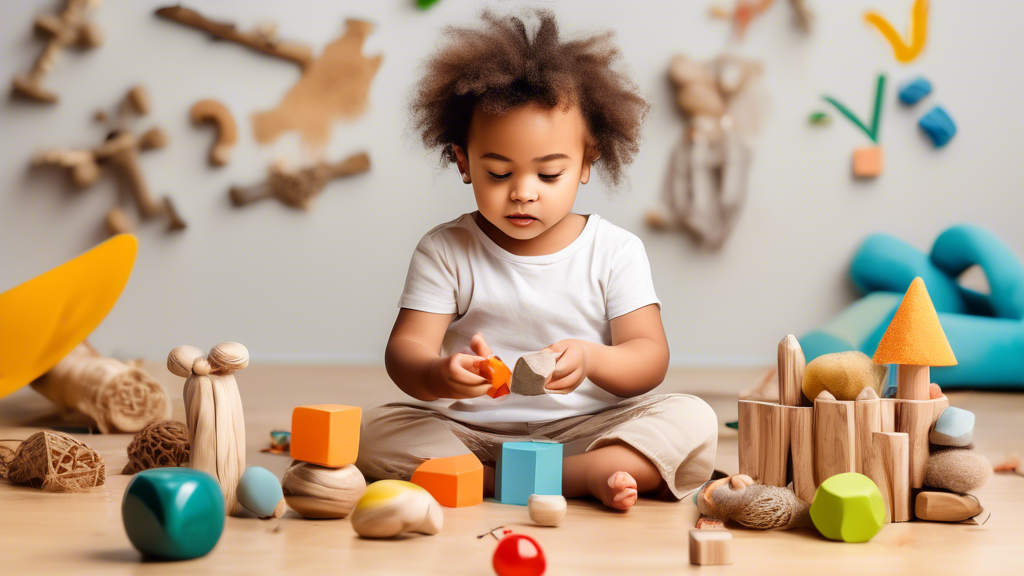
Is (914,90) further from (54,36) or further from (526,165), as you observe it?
(54,36)

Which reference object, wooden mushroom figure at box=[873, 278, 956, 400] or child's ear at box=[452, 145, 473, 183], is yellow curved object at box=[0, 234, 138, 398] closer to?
child's ear at box=[452, 145, 473, 183]

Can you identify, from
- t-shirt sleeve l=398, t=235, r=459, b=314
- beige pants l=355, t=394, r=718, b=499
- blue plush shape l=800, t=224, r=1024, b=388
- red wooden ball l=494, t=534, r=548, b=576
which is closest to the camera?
red wooden ball l=494, t=534, r=548, b=576

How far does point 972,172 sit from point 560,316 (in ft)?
7.25

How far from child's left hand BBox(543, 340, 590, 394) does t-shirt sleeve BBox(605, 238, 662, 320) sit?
0.48 feet

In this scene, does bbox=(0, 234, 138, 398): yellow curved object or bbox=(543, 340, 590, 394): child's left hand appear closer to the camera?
bbox=(543, 340, 590, 394): child's left hand

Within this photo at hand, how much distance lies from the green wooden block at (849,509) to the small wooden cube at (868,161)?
2.18 m

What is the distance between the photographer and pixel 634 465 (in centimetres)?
100

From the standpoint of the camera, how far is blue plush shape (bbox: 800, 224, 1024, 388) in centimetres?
218

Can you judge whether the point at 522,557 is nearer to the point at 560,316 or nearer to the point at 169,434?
the point at 560,316

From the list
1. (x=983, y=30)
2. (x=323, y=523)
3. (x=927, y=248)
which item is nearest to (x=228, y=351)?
(x=323, y=523)

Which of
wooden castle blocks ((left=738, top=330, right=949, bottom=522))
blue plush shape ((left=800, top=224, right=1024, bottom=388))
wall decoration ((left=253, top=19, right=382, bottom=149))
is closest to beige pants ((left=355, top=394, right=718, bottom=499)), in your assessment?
wooden castle blocks ((left=738, top=330, right=949, bottom=522))

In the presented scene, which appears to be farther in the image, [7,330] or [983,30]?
[983,30]

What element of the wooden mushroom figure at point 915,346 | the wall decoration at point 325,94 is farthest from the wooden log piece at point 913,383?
the wall decoration at point 325,94

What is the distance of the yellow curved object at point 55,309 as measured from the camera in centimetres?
140
